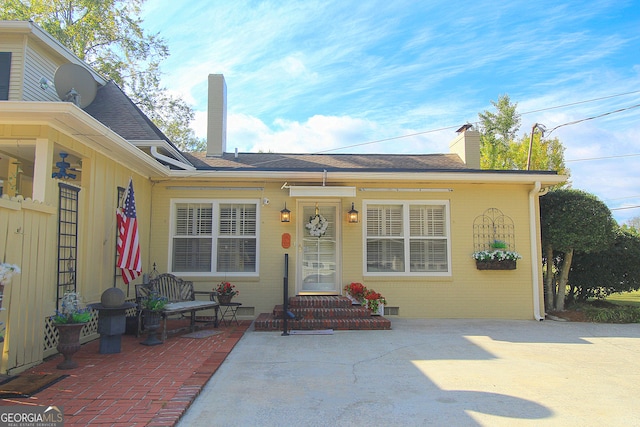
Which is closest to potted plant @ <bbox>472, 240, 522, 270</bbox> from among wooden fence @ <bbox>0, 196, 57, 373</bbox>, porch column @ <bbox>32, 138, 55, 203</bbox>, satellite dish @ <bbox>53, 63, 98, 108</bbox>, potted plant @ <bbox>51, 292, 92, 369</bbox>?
potted plant @ <bbox>51, 292, 92, 369</bbox>

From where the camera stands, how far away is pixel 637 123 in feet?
50.0

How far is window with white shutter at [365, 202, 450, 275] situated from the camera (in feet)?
28.7

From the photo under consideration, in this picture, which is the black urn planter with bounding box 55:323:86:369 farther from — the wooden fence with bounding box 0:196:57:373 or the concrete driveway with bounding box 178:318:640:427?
the concrete driveway with bounding box 178:318:640:427

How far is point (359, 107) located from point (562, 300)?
10.5 meters

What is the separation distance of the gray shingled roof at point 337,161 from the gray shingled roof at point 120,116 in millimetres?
1371

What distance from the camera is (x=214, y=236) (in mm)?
8664

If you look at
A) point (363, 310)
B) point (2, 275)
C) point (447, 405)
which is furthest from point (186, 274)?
point (447, 405)

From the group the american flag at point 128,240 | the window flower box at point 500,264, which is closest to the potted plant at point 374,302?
the window flower box at point 500,264

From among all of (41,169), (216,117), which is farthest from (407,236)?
(41,169)

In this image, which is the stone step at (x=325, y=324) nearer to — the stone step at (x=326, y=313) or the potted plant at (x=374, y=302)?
the stone step at (x=326, y=313)

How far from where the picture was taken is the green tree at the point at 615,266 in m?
9.30

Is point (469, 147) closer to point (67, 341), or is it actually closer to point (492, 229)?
point (492, 229)

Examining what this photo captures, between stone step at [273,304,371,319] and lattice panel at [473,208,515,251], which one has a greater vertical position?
lattice panel at [473,208,515,251]

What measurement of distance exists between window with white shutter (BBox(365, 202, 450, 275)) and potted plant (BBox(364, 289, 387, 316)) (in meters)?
0.58
